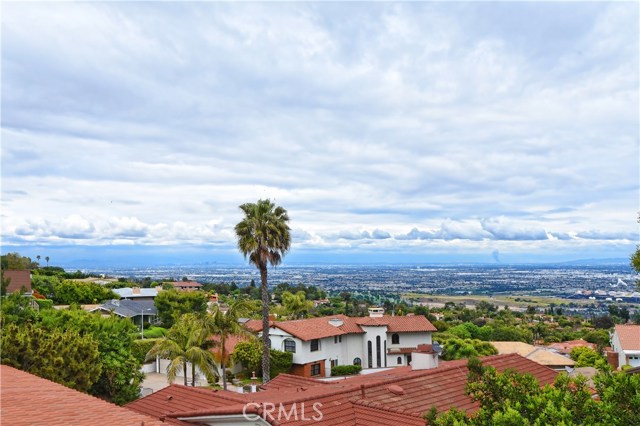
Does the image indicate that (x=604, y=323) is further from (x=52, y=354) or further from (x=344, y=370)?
(x=52, y=354)

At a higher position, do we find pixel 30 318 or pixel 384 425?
pixel 30 318

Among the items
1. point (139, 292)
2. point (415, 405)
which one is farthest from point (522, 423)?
point (139, 292)

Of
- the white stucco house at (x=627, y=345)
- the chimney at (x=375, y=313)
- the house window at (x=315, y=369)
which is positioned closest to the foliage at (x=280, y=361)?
the house window at (x=315, y=369)

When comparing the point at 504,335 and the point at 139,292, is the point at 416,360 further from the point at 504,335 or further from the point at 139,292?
the point at 139,292

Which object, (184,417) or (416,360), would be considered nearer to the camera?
(184,417)

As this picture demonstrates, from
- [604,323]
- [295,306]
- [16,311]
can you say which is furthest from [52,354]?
[604,323]
